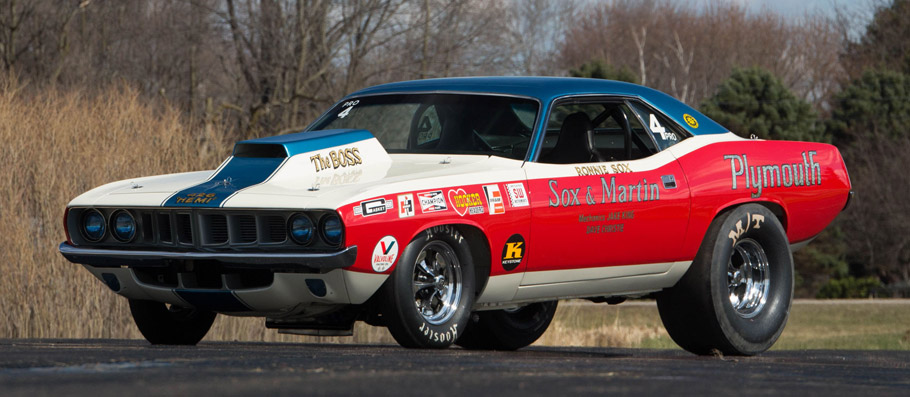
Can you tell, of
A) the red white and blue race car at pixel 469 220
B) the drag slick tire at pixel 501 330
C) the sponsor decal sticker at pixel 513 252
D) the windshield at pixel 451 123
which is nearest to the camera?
the red white and blue race car at pixel 469 220

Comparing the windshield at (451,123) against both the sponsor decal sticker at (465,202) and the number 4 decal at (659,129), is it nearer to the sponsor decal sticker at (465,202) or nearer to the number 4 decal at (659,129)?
the sponsor decal sticker at (465,202)

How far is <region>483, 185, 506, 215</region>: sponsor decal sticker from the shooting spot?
6.58 metres

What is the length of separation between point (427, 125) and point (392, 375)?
9.43 ft

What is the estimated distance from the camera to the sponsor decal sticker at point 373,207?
6.02m

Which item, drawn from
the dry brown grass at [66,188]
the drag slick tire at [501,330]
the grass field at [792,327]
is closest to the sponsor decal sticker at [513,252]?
the drag slick tire at [501,330]

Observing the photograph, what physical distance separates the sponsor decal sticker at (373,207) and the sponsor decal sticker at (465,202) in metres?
0.38

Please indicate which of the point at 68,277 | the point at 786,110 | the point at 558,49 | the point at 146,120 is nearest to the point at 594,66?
the point at 786,110

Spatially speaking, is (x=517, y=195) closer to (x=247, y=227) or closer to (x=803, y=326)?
(x=247, y=227)

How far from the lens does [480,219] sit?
6.52 meters

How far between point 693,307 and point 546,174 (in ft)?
4.41

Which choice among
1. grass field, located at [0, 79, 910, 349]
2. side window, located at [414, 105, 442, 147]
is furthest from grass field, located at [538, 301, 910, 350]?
side window, located at [414, 105, 442, 147]

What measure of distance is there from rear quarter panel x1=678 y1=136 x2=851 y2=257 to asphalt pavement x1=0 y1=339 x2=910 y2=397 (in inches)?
53.8

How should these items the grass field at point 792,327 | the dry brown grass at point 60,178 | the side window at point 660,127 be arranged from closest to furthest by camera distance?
the side window at point 660,127 → the dry brown grass at point 60,178 → the grass field at point 792,327

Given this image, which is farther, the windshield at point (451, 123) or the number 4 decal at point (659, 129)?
the number 4 decal at point (659, 129)
